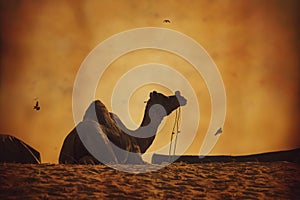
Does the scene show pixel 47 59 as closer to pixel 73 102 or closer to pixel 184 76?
pixel 73 102

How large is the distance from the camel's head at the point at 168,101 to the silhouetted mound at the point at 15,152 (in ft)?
7.68

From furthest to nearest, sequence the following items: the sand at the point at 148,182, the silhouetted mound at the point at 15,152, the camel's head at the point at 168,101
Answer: the camel's head at the point at 168,101 < the silhouetted mound at the point at 15,152 < the sand at the point at 148,182

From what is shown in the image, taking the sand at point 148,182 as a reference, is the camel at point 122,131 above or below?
above

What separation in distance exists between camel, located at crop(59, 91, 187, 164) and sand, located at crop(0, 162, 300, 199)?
2.14 feet

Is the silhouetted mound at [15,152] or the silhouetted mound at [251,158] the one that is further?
the silhouetted mound at [251,158]

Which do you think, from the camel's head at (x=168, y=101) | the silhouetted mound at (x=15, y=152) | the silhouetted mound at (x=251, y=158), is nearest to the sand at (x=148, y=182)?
the silhouetted mound at (x=251, y=158)

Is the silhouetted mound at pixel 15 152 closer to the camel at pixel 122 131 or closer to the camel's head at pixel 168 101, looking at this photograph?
the camel at pixel 122 131

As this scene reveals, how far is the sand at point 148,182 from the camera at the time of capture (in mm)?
7069

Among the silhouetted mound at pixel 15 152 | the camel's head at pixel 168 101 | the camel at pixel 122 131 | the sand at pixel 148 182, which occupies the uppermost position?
the camel's head at pixel 168 101

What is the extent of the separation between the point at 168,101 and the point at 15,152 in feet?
9.48

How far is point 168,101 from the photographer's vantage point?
8805 mm

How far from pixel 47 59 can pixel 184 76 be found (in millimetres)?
2558

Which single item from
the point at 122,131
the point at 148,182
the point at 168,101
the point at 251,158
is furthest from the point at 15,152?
the point at 251,158

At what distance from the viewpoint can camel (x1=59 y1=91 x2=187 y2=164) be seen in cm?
856
